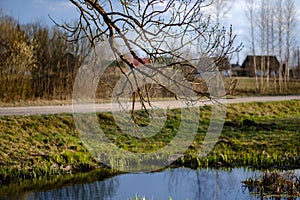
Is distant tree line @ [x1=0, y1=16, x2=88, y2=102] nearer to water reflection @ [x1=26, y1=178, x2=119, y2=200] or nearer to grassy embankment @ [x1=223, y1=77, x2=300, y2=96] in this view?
water reflection @ [x1=26, y1=178, x2=119, y2=200]

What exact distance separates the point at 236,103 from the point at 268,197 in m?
10.4

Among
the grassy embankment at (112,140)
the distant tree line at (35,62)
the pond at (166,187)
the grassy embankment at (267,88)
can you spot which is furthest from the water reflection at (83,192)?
the grassy embankment at (267,88)

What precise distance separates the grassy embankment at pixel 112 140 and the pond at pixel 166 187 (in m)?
0.83

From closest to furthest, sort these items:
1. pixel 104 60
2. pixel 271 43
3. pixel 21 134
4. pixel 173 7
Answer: pixel 173 7 < pixel 104 60 < pixel 21 134 < pixel 271 43

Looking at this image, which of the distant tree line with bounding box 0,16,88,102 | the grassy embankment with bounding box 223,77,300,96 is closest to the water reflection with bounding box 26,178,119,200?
the distant tree line with bounding box 0,16,88,102

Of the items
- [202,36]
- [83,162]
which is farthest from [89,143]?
[202,36]

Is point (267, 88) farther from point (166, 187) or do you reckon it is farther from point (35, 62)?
point (166, 187)

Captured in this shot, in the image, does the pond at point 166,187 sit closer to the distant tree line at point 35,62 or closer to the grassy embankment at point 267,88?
the distant tree line at point 35,62

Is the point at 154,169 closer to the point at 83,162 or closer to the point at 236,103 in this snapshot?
the point at 83,162

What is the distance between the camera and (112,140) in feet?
37.2

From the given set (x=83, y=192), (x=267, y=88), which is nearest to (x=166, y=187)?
(x=83, y=192)

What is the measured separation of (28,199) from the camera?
23.2 feet

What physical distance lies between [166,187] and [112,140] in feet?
12.2

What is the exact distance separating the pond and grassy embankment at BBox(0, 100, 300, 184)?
2.72 ft
